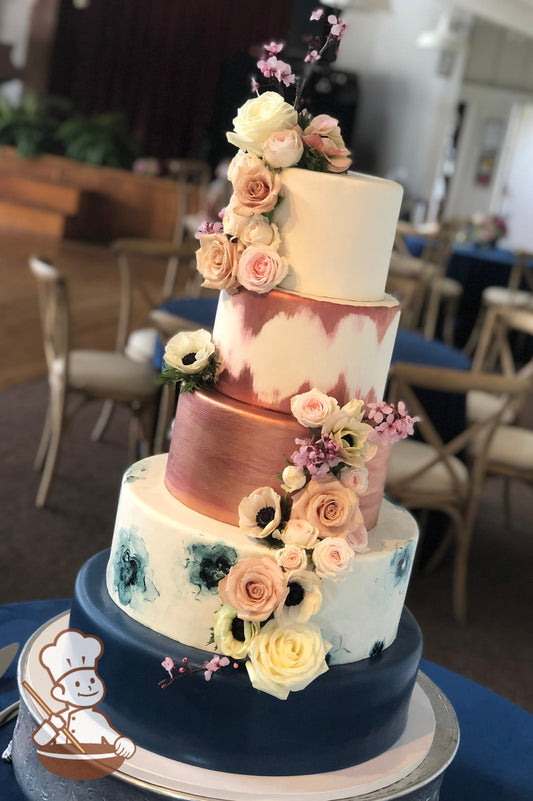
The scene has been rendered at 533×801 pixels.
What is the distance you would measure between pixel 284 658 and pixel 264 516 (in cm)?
17

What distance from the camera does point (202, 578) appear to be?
3.92ft

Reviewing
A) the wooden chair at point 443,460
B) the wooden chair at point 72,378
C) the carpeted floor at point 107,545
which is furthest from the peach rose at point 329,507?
the wooden chair at point 72,378

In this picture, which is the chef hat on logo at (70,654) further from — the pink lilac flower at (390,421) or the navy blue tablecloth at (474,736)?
the pink lilac flower at (390,421)

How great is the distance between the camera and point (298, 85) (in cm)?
123

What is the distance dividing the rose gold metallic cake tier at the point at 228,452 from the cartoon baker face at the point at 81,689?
26 centimetres

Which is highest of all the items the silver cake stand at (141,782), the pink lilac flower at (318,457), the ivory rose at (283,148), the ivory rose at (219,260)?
the ivory rose at (283,148)

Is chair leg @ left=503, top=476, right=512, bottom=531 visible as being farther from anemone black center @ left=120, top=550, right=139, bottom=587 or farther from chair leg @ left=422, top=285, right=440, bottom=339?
Answer: anemone black center @ left=120, top=550, right=139, bottom=587

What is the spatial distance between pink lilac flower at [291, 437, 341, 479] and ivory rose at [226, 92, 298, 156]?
40cm

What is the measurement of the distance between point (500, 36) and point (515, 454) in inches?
394

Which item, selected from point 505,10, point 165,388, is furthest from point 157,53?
point 165,388

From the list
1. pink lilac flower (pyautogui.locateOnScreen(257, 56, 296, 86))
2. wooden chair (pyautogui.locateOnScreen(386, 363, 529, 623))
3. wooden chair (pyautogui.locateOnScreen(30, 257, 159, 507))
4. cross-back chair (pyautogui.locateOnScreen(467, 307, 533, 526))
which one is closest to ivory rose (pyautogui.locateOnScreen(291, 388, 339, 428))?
pink lilac flower (pyautogui.locateOnScreen(257, 56, 296, 86))

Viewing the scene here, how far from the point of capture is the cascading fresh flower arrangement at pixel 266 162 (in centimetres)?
118

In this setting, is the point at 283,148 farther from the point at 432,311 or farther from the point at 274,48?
the point at 432,311

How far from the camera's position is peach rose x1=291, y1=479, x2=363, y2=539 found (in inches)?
44.9
